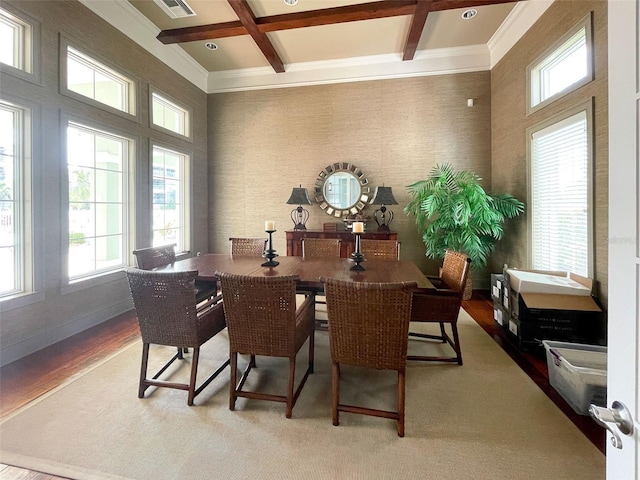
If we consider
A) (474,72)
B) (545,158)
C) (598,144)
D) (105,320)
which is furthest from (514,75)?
(105,320)

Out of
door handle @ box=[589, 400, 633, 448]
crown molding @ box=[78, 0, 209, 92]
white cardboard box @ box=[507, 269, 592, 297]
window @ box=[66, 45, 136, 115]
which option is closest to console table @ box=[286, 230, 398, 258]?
white cardboard box @ box=[507, 269, 592, 297]

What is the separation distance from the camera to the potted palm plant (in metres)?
3.68

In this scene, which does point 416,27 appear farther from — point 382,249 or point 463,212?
point 382,249

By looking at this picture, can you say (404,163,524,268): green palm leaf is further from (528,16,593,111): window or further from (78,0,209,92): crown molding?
(78,0,209,92): crown molding

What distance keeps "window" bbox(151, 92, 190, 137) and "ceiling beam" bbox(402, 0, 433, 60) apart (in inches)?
139

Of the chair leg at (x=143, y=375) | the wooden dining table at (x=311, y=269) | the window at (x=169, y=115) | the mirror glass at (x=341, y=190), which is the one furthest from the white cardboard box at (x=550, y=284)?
the window at (x=169, y=115)

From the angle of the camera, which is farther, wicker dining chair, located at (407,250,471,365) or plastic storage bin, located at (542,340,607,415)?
wicker dining chair, located at (407,250,471,365)

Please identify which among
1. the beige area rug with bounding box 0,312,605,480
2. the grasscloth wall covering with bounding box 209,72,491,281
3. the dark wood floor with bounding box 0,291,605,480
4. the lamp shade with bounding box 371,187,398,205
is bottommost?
the beige area rug with bounding box 0,312,605,480

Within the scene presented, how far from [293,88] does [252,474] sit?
5243 mm

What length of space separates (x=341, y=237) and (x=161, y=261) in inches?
99.7

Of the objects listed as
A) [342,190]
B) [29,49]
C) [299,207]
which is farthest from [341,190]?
[29,49]

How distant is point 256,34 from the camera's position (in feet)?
12.7

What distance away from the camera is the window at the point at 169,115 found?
427 cm

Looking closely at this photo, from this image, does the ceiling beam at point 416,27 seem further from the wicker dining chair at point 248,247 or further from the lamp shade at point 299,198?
the wicker dining chair at point 248,247
